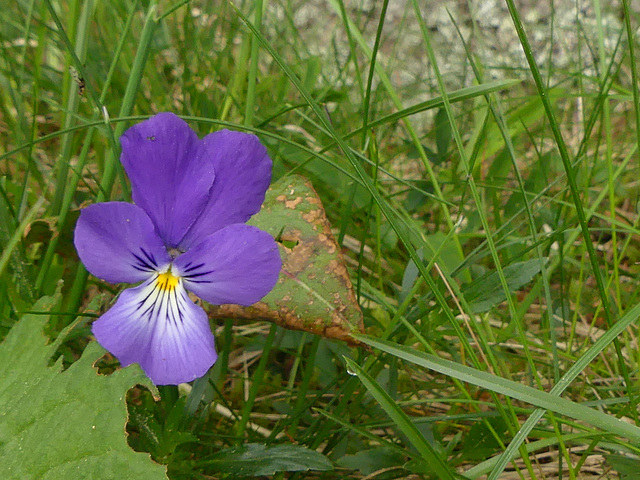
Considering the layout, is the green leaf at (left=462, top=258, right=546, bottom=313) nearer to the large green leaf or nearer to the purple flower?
the large green leaf

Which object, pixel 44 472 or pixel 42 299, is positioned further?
pixel 42 299

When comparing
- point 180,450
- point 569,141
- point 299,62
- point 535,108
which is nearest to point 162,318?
point 180,450

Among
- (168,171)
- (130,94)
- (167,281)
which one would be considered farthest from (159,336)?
(130,94)

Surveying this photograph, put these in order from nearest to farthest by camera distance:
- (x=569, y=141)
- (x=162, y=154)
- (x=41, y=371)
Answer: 1. (x=162, y=154)
2. (x=41, y=371)
3. (x=569, y=141)

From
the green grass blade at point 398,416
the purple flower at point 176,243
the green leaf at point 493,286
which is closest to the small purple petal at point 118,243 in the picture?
the purple flower at point 176,243

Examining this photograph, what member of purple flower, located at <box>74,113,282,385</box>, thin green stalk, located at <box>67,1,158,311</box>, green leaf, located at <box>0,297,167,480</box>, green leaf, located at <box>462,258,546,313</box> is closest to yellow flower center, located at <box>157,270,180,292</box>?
purple flower, located at <box>74,113,282,385</box>

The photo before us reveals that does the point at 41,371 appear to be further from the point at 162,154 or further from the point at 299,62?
the point at 299,62
